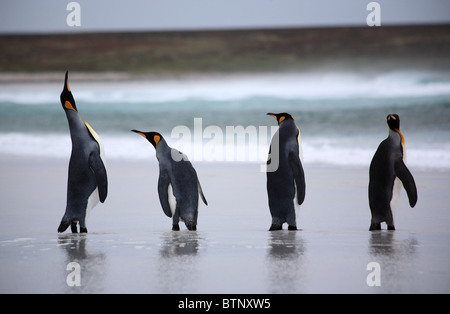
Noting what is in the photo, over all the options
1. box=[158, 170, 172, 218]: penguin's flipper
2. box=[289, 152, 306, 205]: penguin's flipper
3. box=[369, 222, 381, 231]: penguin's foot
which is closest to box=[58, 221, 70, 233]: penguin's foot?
box=[158, 170, 172, 218]: penguin's flipper

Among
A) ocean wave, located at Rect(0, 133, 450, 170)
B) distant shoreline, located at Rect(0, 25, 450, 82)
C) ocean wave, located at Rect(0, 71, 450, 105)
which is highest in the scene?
distant shoreline, located at Rect(0, 25, 450, 82)

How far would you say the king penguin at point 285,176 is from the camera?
149 inches

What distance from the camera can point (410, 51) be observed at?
8742mm

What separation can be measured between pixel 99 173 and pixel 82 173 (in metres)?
0.14

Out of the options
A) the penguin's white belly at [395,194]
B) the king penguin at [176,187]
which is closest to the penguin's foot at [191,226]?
the king penguin at [176,187]

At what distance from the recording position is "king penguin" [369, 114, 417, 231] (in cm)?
374

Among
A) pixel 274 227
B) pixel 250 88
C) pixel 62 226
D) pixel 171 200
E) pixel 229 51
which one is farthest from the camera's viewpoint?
pixel 229 51

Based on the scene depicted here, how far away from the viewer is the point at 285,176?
3824mm

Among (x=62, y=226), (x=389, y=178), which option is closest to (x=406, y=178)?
(x=389, y=178)

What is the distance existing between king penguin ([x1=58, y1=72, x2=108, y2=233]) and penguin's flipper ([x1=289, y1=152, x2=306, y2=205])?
3.97ft

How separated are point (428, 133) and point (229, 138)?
242 cm

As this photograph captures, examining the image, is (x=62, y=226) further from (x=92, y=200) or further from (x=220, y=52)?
(x=220, y=52)

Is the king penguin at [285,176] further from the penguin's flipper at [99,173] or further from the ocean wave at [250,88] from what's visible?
the ocean wave at [250,88]

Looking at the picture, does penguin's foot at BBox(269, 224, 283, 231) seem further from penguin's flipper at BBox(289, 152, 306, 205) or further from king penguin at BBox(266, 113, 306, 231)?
penguin's flipper at BBox(289, 152, 306, 205)
